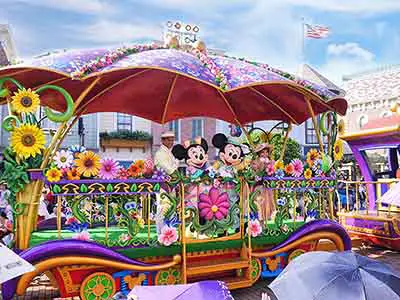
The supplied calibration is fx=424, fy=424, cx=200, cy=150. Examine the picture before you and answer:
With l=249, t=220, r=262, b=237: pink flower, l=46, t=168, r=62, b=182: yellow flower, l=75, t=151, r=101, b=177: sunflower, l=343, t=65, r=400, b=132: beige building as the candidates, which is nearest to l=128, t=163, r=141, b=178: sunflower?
l=75, t=151, r=101, b=177: sunflower

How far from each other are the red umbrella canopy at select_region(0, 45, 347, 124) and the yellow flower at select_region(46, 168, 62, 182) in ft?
3.21

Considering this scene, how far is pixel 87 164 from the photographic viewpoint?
506 centimetres

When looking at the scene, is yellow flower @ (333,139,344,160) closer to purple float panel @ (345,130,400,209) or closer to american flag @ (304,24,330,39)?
purple float panel @ (345,130,400,209)

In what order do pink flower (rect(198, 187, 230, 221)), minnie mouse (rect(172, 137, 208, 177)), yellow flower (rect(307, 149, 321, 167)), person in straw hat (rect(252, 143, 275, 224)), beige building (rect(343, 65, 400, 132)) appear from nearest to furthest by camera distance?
1. pink flower (rect(198, 187, 230, 221))
2. minnie mouse (rect(172, 137, 208, 177))
3. person in straw hat (rect(252, 143, 275, 224))
4. yellow flower (rect(307, 149, 321, 167))
5. beige building (rect(343, 65, 400, 132))

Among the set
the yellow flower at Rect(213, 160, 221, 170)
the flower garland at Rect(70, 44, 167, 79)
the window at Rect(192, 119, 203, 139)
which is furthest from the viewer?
the window at Rect(192, 119, 203, 139)

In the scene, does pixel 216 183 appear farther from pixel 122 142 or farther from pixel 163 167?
pixel 122 142

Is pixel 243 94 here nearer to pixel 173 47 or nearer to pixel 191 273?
pixel 173 47

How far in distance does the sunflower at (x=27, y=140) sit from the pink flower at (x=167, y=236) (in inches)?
71.4

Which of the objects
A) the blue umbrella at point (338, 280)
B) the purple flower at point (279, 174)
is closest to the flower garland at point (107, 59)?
the purple flower at point (279, 174)

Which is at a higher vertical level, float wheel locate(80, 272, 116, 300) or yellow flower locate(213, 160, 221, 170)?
yellow flower locate(213, 160, 221, 170)

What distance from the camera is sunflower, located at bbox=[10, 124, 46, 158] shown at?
4.73m

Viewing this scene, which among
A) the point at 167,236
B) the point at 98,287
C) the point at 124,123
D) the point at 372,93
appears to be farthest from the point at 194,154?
the point at 372,93

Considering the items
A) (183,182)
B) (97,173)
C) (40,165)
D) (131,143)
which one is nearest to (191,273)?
(183,182)

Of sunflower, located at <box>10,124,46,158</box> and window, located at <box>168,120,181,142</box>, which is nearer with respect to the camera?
sunflower, located at <box>10,124,46,158</box>
